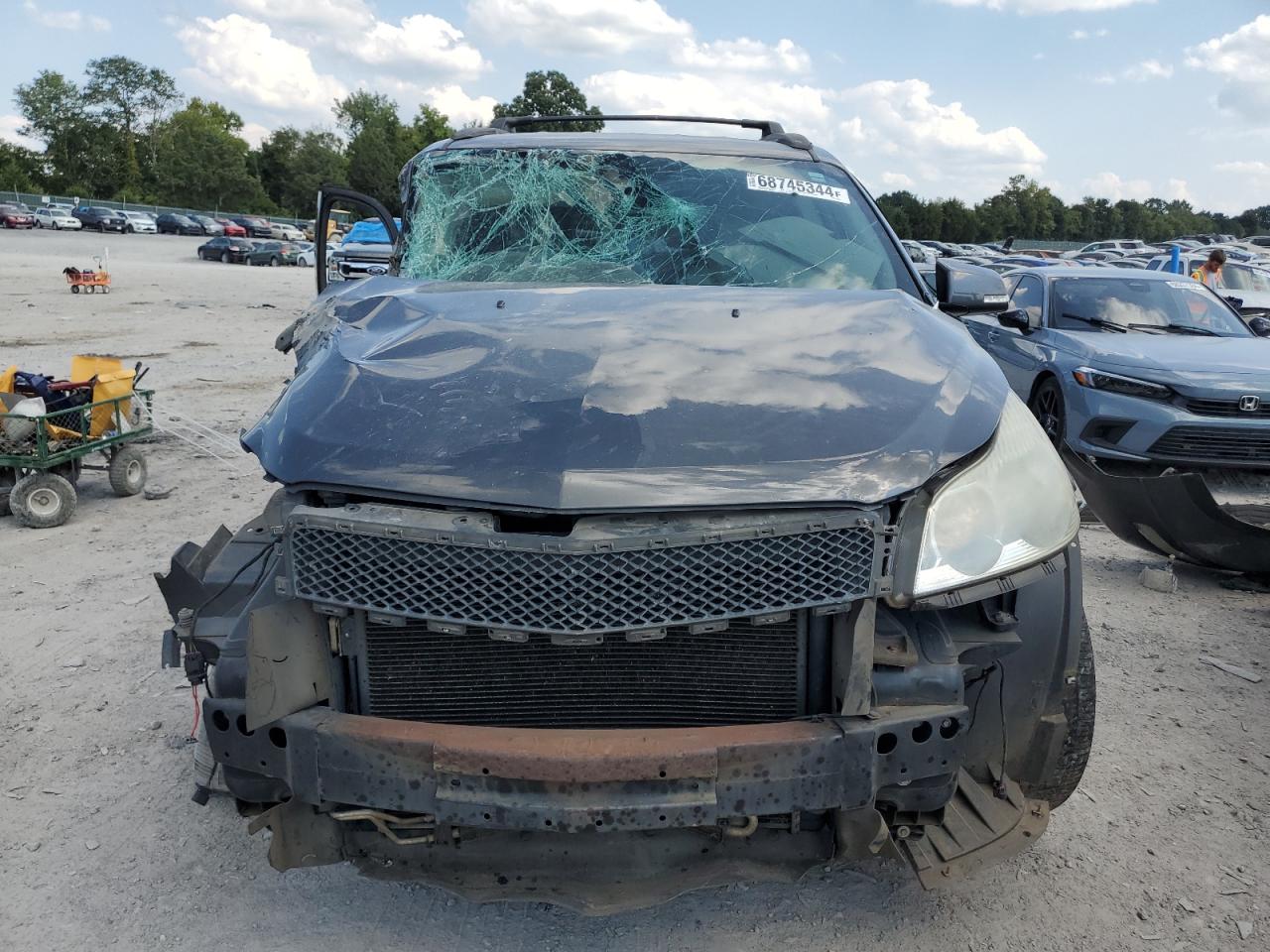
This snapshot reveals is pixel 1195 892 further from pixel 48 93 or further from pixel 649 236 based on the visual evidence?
pixel 48 93

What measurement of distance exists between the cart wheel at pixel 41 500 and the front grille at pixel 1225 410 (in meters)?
7.20

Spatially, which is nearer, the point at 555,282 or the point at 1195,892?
the point at 1195,892

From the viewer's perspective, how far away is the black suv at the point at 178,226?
63.0 m

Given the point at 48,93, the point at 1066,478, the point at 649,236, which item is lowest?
the point at 1066,478

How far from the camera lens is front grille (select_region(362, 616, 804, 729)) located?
85.6 inches

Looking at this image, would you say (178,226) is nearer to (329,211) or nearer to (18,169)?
(18,169)

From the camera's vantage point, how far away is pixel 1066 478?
2496mm

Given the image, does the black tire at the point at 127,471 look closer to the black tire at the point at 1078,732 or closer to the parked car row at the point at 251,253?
the black tire at the point at 1078,732

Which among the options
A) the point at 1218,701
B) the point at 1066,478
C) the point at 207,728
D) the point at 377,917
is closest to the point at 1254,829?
the point at 1218,701

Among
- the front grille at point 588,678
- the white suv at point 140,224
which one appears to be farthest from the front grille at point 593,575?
the white suv at point 140,224

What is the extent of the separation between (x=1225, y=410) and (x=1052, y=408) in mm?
1320

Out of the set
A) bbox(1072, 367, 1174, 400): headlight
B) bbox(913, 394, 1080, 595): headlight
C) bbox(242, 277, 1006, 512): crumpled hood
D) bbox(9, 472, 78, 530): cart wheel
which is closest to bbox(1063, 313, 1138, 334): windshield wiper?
bbox(1072, 367, 1174, 400): headlight

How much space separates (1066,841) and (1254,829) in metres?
0.59

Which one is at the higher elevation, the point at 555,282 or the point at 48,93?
the point at 48,93
